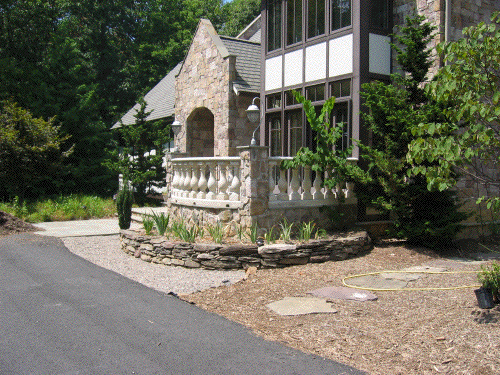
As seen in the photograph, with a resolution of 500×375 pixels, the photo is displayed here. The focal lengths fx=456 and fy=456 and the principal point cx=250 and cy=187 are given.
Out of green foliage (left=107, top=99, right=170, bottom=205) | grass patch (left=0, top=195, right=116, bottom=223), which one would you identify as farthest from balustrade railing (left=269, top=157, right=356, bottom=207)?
grass patch (left=0, top=195, right=116, bottom=223)

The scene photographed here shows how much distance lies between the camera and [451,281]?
6586 millimetres

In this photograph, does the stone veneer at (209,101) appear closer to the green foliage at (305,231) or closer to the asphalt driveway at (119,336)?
the green foliage at (305,231)

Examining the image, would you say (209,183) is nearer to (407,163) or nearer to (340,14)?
(407,163)

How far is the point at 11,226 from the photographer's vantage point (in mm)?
13000

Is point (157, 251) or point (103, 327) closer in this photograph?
point (103, 327)

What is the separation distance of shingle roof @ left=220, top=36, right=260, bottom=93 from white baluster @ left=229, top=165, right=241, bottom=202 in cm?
560

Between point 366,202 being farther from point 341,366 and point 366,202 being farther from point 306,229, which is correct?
point 341,366

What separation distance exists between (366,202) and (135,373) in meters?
6.17

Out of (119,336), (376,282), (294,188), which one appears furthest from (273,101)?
(119,336)

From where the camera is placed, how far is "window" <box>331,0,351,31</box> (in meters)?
10.6

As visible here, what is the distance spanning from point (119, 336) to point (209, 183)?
484 centimetres

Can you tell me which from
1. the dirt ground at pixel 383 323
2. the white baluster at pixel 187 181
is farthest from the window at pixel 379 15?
Answer: the dirt ground at pixel 383 323

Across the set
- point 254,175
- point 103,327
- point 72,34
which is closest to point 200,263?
point 254,175

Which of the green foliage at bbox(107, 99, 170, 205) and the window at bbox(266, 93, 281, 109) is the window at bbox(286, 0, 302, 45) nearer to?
the window at bbox(266, 93, 281, 109)
